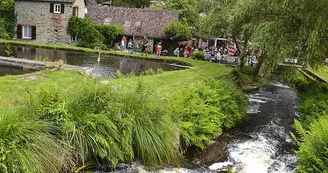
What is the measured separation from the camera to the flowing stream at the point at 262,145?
31.4 ft

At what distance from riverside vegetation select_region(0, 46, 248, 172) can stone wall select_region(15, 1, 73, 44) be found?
27.8 meters

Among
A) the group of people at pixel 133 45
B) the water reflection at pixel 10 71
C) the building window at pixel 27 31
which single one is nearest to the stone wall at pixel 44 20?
the building window at pixel 27 31

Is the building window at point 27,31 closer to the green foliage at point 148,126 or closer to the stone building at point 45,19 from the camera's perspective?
the stone building at point 45,19

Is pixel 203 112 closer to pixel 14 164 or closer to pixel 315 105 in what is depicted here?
pixel 315 105

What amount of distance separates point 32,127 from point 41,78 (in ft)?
23.0

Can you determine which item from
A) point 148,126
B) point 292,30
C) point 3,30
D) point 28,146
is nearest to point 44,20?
point 3,30

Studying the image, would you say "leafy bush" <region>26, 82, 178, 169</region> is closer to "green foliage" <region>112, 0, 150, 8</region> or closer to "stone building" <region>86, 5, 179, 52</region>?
"stone building" <region>86, 5, 179, 52</region>

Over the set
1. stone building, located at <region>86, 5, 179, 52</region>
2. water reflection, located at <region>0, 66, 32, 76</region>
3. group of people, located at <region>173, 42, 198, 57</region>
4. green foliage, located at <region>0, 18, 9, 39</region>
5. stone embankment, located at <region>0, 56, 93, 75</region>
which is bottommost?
water reflection, located at <region>0, 66, 32, 76</region>

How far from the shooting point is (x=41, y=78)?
43.3 ft

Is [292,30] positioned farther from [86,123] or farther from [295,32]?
[86,123]

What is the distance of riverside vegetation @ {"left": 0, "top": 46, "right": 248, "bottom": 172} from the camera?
21.0ft

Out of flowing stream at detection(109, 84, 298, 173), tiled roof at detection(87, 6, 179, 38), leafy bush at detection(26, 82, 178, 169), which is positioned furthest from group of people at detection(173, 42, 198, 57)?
leafy bush at detection(26, 82, 178, 169)

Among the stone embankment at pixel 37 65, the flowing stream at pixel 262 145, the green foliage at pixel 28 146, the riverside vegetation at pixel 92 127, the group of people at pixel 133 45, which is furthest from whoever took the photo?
the group of people at pixel 133 45

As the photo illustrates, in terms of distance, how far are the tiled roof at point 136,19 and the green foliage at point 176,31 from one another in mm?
1081
